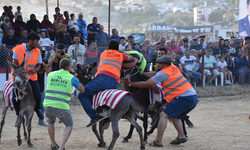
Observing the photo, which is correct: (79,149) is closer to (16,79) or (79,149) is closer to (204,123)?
(16,79)

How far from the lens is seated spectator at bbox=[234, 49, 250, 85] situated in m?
13.6

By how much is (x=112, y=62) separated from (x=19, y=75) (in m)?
1.78

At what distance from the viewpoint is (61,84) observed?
5324 mm

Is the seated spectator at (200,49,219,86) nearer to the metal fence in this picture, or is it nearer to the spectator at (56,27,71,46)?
the metal fence

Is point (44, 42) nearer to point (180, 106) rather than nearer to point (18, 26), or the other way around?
point (18, 26)

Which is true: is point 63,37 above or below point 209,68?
above

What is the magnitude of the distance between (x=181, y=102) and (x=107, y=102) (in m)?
1.45

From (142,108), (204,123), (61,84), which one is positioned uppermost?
(61,84)

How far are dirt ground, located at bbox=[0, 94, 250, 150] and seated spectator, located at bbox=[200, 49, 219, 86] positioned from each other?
8.90 ft

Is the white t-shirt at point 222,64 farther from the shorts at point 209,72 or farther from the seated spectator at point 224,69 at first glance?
the shorts at point 209,72

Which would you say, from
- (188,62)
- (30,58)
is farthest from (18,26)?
(30,58)

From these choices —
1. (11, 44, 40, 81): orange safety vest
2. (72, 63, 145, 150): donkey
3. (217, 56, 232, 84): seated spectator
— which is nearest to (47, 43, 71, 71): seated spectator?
(11, 44, 40, 81): orange safety vest

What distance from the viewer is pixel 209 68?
1305cm

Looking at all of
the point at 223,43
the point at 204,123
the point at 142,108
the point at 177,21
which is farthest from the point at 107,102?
the point at 177,21
